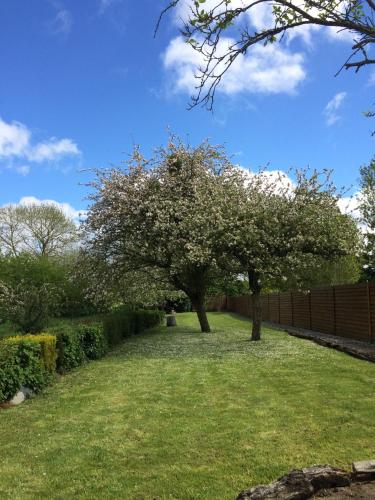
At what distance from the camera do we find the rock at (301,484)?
3.27 m

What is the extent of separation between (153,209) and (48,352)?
9.27 m

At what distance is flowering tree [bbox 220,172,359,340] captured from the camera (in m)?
15.3

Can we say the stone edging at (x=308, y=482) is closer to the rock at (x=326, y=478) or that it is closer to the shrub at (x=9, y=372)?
the rock at (x=326, y=478)

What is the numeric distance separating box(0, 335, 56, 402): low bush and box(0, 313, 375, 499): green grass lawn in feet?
1.18

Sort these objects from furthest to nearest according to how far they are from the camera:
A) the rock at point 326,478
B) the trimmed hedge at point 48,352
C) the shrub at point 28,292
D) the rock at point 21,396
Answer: the shrub at point 28,292 → the trimmed hedge at point 48,352 → the rock at point 21,396 → the rock at point 326,478

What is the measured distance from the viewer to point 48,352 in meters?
10.6

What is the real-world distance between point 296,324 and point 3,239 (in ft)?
95.3

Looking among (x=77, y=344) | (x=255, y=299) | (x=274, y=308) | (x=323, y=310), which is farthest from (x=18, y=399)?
(x=274, y=308)

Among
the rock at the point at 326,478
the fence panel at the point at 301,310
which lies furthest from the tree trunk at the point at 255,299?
the rock at the point at 326,478

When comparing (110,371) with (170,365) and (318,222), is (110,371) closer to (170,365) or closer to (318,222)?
(170,365)

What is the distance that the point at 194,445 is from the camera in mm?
5551

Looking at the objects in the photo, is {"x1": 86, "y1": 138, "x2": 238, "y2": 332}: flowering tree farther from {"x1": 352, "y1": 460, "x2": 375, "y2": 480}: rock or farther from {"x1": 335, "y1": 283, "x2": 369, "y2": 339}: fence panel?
{"x1": 352, "y1": 460, "x2": 375, "y2": 480}: rock

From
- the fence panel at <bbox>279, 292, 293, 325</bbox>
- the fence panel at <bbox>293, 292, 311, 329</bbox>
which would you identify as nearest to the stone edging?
the fence panel at <bbox>293, 292, 311, 329</bbox>

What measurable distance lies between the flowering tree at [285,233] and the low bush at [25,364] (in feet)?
21.8
